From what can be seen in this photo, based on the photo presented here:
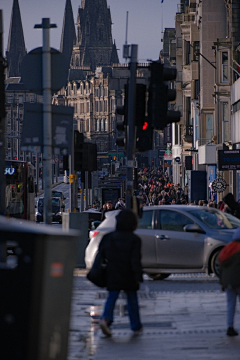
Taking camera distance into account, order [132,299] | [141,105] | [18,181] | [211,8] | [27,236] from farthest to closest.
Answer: [211,8]
[18,181]
[141,105]
[132,299]
[27,236]

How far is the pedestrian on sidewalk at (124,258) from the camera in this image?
9.60 m

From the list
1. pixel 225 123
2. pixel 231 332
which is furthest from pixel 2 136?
pixel 225 123

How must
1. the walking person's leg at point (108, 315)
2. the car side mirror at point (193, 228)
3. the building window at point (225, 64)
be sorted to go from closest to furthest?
the walking person's leg at point (108, 315) < the car side mirror at point (193, 228) < the building window at point (225, 64)

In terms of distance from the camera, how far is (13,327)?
5137 mm

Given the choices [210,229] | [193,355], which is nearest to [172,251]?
[210,229]

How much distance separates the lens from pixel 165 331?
10164 millimetres

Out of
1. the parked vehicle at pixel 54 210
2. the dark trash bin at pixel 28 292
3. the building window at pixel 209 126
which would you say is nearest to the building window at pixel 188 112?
the parked vehicle at pixel 54 210

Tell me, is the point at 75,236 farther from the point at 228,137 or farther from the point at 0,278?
the point at 228,137

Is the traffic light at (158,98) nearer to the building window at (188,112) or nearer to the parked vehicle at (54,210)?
the parked vehicle at (54,210)

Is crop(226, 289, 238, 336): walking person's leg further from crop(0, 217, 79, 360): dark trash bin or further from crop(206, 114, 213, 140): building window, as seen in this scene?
crop(206, 114, 213, 140): building window

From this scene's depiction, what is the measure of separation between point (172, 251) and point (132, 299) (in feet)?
20.6

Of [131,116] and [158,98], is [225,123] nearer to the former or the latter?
[158,98]

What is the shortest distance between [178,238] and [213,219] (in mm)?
868

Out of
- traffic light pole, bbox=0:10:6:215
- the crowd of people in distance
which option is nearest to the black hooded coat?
traffic light pole, bbox=0:10:6:215
